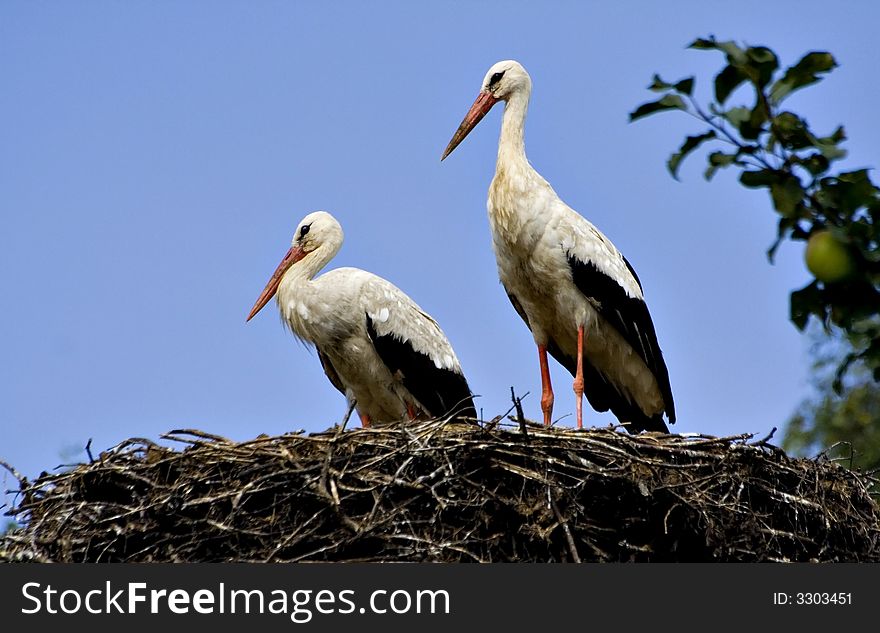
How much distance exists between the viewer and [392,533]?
5.14 metres

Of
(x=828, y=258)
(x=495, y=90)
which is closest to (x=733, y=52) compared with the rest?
(x=828, y=258)

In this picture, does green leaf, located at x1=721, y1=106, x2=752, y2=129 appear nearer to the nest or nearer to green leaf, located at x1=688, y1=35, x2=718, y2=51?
green leaf, located at x1=688, y1=35, x2=718, y2=51

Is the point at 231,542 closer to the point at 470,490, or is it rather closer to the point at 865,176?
the point at 470,490

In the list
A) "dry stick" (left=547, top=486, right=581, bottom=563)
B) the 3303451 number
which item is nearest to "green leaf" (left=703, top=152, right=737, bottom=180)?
the 3303451 number

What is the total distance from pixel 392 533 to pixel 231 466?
2.70 ft

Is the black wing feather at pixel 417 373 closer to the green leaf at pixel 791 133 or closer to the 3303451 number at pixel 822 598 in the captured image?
the 3303451 number at pixel 822 598

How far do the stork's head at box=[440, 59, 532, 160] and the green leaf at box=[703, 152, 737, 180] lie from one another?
5.73 meters

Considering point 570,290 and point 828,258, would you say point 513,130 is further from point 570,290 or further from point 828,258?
point 828,258

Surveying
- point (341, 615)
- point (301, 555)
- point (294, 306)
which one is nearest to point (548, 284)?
point (294, 306)

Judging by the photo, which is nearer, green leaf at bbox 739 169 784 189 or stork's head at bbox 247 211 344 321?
green leaf at bbox 739 169 784 189

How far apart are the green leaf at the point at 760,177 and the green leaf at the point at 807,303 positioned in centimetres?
17

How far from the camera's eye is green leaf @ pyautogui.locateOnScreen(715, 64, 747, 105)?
6.18ft

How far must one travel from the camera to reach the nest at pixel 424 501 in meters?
5.16

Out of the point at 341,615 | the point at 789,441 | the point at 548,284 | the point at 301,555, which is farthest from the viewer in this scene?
the point at 789,441
